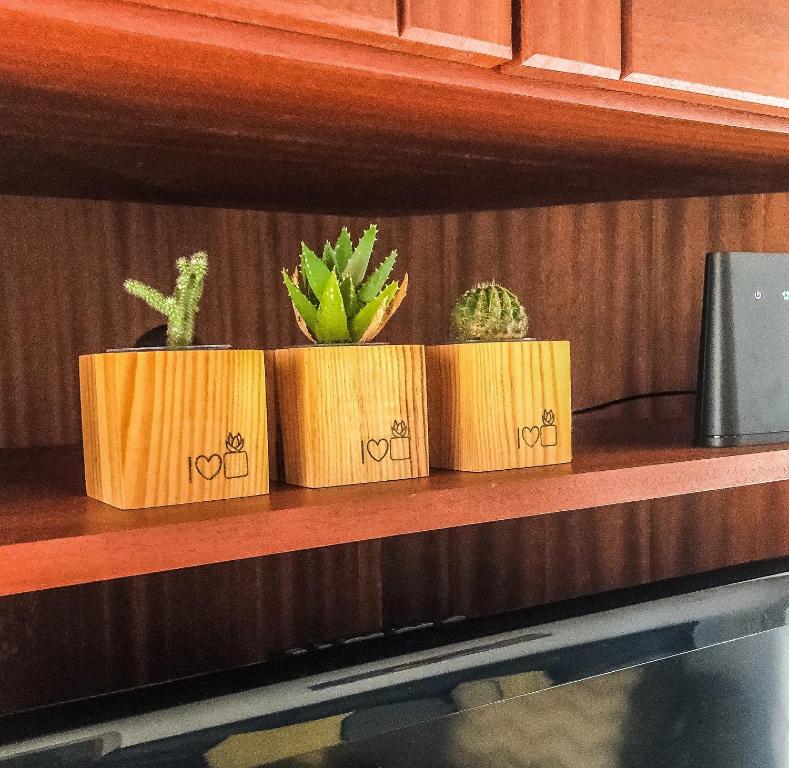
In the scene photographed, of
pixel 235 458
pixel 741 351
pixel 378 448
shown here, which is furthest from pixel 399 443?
pixel 741 351

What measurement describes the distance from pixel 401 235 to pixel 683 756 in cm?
61

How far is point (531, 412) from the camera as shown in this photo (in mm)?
646

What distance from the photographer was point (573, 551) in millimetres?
1048

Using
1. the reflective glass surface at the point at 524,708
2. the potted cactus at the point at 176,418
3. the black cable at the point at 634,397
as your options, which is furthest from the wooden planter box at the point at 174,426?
the black cable at the point at 634,397

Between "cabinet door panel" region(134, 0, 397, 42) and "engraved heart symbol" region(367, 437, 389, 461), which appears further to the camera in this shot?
"engraved heart symbol" region(367, 437, 389, 461)

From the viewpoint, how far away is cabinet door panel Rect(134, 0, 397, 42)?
0.41m

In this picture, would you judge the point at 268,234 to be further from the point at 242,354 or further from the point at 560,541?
the point at 560,541

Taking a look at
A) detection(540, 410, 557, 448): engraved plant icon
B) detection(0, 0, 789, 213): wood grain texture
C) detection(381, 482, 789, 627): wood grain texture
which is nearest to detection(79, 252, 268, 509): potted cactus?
detection(0, 0, 789, 213): wood grain texture

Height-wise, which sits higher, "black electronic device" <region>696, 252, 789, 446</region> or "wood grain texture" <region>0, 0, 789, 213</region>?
"wood grain texture" <region>0, 0, 789, 213</region>

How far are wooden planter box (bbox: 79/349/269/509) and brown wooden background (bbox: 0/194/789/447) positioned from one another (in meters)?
0.25

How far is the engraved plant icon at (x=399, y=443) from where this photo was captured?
0.59 m

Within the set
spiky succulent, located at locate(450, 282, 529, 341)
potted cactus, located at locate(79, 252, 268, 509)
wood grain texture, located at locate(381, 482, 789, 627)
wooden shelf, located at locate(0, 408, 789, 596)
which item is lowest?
wood grain texture, located at locate(381, 482, 789, 627)

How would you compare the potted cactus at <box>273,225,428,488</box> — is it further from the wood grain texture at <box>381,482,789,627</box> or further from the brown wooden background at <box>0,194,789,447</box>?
the wood grain texture at <box>381,482,789,627</box>

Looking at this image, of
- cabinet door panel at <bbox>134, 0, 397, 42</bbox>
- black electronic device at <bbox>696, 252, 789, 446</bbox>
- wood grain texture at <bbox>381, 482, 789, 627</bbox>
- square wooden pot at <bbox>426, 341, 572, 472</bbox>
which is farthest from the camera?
wood grain texture at <bbox>381, 482, 789, 627</bbox>
